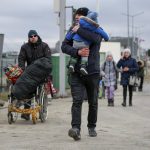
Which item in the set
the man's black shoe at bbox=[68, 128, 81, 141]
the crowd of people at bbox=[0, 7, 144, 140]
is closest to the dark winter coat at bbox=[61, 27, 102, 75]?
the crowd of people at bbox=[0, 7, 144, 140]

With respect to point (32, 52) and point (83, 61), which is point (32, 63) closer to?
point (32, 52)

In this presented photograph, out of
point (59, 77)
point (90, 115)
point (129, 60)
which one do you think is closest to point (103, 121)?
point (90, 115)

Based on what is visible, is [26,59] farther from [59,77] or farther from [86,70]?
[59,77]

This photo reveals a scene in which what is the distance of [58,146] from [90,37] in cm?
188

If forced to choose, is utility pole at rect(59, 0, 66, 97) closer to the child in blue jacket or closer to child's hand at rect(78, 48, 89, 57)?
the child in blue jacket

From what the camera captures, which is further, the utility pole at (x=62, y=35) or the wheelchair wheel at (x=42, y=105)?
the utility pole at (x=62, y=35)

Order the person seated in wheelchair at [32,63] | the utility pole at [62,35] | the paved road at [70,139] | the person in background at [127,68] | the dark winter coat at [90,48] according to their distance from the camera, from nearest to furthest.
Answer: the paved road at [70,139] → the dark winter coat at [90,48] → the person seated in wheelchair at [32,63] → the person in background at [127,68] → the utility pole at [62,35]

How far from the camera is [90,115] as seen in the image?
10.6 meters

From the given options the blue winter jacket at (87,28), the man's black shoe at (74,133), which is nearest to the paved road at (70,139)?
the man's black shoe at (74,133)

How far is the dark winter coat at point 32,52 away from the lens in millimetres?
13547

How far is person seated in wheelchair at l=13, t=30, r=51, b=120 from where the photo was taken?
13.0 m

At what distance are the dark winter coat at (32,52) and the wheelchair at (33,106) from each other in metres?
0.62

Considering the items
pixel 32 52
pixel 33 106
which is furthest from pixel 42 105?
pixel 32 52

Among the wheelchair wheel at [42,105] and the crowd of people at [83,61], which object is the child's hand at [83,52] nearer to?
the crowd of people at [83,61]
